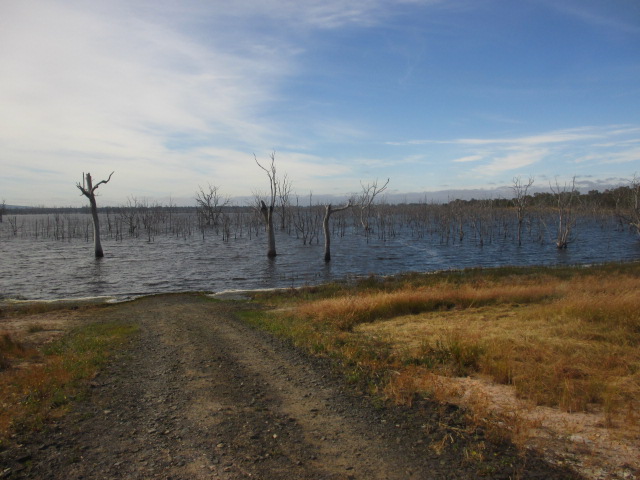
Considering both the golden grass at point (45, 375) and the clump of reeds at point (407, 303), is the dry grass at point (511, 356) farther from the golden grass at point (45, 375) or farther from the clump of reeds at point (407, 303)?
the golden grass at point (45, 375)

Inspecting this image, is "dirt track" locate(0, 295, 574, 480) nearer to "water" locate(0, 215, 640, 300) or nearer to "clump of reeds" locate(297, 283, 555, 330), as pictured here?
"clump of reeds" locate(297, 283, 555, 330)

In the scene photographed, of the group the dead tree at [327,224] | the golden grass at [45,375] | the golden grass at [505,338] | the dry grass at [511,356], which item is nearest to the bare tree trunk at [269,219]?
the dead tree at [327,224]

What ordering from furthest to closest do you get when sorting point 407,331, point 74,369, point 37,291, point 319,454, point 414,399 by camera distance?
1. point 37,291
2. point 407,331
3. point 74,369
4. point 414,399
5. point 319,454

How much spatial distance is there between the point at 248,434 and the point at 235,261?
3195 cm

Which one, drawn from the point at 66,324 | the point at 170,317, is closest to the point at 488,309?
the point at 170,317

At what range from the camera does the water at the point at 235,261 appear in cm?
2591

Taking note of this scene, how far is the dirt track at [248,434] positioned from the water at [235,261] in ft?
54.3

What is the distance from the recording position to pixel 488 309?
13.8 m

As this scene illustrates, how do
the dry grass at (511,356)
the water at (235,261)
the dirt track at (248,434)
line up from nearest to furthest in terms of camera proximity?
the dirt track at (248,434), the dry grass at (511,356), the water at (235,261)

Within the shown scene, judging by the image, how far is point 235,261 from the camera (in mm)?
36844

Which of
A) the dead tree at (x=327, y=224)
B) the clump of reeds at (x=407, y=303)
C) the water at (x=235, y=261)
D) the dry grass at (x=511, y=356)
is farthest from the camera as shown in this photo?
the dead tree at (x=327, y=224)

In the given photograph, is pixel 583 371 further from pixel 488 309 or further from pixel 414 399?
pixel 488 309

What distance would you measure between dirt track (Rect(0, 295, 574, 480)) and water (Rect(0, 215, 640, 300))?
54.3 ft

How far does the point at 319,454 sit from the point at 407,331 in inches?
260
